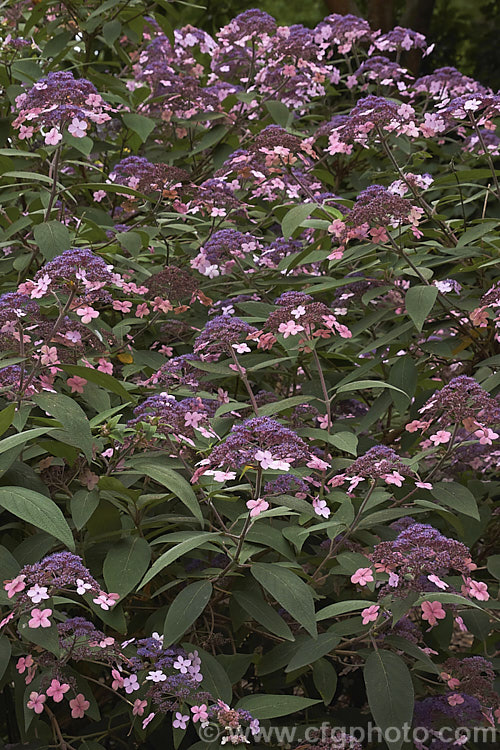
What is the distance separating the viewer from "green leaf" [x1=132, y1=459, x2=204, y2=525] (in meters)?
1.74

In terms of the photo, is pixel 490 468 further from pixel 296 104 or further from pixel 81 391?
pixel 296 104

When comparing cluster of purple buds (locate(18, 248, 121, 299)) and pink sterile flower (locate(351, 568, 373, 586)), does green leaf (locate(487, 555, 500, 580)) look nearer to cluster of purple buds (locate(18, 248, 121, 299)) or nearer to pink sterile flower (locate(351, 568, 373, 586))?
pink sterile flower (locate(351, 568, 373, 586))

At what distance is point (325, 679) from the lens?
1925mm

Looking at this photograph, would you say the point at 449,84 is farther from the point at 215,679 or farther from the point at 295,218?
the point at 215,679

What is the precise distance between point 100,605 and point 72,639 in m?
0.08

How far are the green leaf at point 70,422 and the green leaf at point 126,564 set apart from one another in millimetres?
245

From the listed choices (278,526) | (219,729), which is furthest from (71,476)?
(219,729)

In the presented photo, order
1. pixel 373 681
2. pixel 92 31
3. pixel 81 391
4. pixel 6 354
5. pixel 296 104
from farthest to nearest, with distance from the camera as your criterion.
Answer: pixel 296 104 < pixel 92 31 < pixel 81 391 < pixel 6 354 < pixel 373 681

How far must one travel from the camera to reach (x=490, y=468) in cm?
276

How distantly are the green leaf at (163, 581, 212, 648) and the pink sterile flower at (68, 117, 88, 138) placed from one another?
3.82 feet

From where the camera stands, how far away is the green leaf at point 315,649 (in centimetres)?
171

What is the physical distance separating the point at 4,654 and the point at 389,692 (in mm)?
739

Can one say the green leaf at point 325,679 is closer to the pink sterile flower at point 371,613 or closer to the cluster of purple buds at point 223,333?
the pink sterile flower at point 371,613

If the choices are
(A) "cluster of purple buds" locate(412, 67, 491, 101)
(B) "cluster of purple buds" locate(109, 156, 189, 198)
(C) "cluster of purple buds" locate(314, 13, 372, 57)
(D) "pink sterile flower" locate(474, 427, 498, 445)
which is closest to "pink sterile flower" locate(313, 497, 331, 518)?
(D) "pink sterile flower" locate(474, 427, 498, 445)
